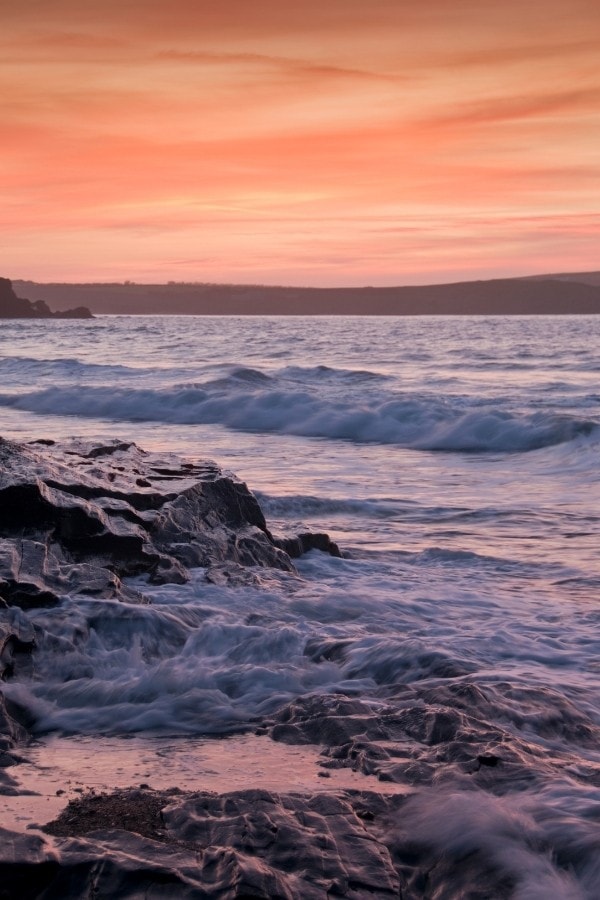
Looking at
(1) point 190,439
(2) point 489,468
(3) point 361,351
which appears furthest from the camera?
(3) point 361,351

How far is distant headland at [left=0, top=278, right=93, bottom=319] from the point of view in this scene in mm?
130875

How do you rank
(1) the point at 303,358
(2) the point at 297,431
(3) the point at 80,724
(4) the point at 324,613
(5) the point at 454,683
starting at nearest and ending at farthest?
(3) the point at 80,724 → (5) the point at 454,683 → (4) the point at 324,613 → (2) the point at 297,431 → (1) the point at 303,358

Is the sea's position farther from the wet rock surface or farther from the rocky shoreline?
the wet rock surface

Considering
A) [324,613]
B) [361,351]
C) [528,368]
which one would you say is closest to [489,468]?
[324,613]

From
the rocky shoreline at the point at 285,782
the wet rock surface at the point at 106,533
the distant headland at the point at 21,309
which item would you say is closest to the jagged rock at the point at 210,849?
the rocky shoreline at the point at 285,782

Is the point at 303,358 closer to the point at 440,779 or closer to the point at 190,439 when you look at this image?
the point at 190,439

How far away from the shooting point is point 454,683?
4.18m

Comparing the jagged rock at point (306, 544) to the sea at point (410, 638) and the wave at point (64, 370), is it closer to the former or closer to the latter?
the sea at point (410, 638)

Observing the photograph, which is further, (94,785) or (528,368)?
(528,368)

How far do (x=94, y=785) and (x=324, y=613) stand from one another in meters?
2.36

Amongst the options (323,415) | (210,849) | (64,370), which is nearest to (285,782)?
(210,849)

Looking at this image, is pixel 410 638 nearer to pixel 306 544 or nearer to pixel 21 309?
pixel 306 544

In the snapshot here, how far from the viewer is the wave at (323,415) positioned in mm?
15492

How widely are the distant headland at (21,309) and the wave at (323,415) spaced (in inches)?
4496
